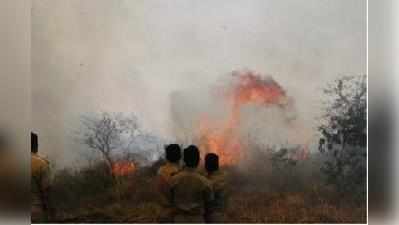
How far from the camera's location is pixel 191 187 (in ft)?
5.09

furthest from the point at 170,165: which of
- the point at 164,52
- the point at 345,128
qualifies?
the point at 345,128

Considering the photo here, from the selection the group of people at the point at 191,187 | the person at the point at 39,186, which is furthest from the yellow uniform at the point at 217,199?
the person at the point at 39,186

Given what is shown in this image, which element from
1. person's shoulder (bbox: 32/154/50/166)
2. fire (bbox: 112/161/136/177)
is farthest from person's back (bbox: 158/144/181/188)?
person's shoulder (bbox: 32/154/50/166)

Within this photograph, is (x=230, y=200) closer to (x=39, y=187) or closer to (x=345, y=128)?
(x=345, y=128)

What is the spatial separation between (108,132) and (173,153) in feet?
0.78

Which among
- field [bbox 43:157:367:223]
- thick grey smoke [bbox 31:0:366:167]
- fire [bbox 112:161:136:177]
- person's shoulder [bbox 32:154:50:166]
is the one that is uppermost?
thick grey smoke [bbox 31:0:366:167]

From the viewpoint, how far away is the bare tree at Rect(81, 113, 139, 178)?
5.07 feet

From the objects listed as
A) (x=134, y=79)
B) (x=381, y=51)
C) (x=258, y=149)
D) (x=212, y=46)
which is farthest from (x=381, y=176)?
(x=134, y=79)

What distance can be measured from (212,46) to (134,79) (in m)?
0.29

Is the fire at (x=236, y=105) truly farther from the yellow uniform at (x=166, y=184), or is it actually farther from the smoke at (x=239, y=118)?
the yellow uniform at (x=166, y=184)

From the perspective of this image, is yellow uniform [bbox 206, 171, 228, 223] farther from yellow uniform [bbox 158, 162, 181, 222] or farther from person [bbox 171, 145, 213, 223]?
yellow uniform [bbox 158, 162, 181, 222]

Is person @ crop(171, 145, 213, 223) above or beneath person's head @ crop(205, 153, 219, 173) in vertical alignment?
beneath

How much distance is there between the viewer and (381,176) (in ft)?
2.51

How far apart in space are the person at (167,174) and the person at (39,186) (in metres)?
0.40
